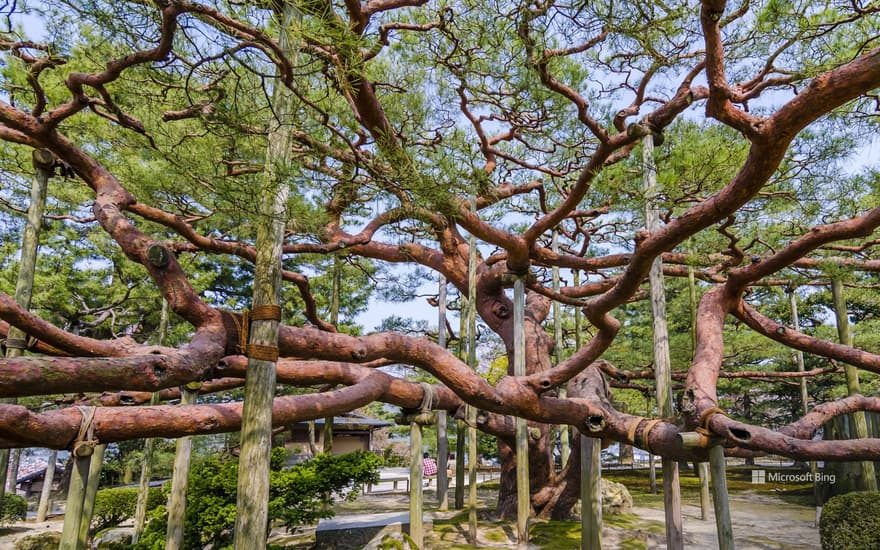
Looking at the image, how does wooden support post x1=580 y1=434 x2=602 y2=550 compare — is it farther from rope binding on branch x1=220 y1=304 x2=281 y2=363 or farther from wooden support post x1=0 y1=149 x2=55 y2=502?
wooden support post x1=0 y1=149 x2=55 y2=502

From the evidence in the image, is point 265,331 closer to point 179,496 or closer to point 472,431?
point 179,496

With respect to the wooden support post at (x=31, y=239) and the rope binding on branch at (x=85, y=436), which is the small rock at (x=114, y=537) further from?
the rope binding on branch at (x=85, y=436)

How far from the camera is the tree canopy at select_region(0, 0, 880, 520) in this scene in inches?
98.9

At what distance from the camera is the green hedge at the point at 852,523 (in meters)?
5.01

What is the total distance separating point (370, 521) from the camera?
632cm

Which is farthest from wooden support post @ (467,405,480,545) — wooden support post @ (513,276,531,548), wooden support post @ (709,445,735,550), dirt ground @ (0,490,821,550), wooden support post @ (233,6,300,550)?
wooden support post @ (233,6,300,550)

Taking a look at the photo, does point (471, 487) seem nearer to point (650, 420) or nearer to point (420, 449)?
point (420, 449)

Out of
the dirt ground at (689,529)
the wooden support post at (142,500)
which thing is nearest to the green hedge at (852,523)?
the dirt ground at (689,529)

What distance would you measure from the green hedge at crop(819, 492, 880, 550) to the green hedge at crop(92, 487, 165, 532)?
935 cm

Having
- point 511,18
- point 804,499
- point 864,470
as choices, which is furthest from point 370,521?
point 804,499

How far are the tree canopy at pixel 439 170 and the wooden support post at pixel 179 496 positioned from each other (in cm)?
51

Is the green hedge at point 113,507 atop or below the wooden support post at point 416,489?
below

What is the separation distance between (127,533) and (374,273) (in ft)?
18.2

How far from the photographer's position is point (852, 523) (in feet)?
17.0
